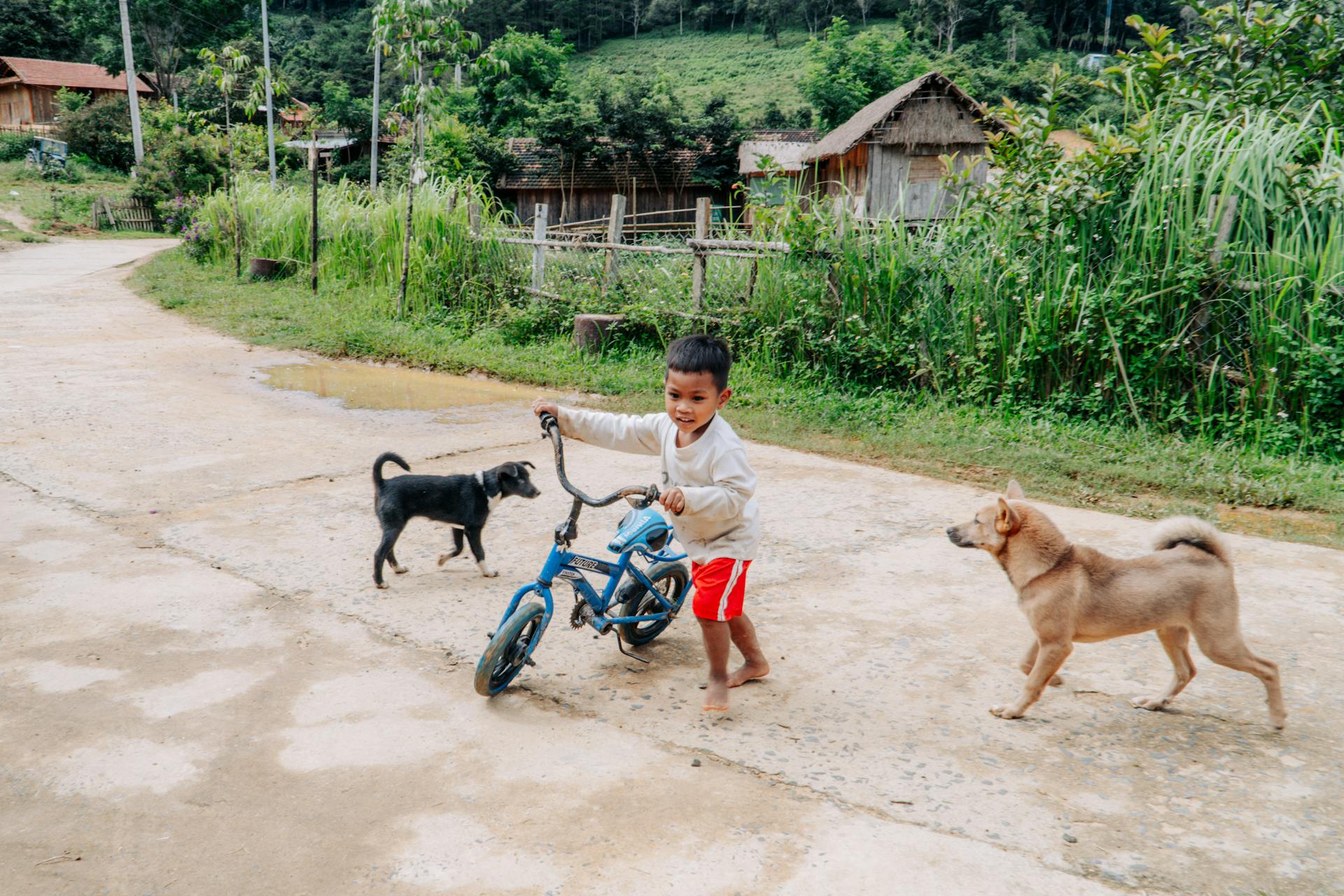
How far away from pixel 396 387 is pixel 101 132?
119 ft

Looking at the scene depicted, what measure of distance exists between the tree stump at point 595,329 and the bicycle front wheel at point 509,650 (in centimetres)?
638

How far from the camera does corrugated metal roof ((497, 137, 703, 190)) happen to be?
27750 millimetres

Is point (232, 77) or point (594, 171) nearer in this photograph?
point (232, 77)

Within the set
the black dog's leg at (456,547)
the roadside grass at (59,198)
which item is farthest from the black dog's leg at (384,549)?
the roadside grass at (59,198)

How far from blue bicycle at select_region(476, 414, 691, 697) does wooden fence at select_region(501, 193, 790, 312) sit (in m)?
5.23

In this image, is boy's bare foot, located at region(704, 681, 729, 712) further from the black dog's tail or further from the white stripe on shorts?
the black dog's tail

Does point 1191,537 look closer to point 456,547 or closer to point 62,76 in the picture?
point 456,547

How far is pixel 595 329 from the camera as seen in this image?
31.1ft

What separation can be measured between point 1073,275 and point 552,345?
5.13m

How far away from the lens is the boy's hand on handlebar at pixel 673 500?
112 inches

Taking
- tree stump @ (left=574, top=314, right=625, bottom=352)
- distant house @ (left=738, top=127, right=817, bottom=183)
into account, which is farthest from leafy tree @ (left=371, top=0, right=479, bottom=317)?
distant house @ (left=738, top=127, right=817, bottom=183)

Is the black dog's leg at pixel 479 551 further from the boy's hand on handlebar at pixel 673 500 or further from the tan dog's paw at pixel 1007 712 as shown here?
the tan dog's paw at pixel 1007 712

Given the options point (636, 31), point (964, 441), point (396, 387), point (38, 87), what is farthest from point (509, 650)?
point (636, 31)

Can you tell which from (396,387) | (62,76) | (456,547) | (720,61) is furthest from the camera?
(720,61)
